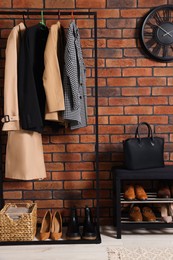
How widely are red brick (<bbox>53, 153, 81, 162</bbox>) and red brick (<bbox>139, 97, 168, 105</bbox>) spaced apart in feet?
2.37

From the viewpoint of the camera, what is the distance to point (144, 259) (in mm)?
2182

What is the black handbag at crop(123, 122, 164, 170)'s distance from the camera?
2.46m

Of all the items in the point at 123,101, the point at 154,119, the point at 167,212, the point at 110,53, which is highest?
the point at 110,53

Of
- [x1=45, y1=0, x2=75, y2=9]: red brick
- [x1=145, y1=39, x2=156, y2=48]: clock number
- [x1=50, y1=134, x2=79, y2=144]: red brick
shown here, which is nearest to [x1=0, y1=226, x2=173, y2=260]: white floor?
[x1=50, y1=134, x2=79, y2=144]: red brick

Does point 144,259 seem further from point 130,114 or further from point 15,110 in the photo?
point 15,110

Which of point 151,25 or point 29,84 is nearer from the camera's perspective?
point 29,84

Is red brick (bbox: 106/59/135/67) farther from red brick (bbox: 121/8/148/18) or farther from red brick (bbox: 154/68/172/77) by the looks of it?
red brick (bbox: 121/8/148/18)

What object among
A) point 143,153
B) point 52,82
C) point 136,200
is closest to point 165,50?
point 143,153

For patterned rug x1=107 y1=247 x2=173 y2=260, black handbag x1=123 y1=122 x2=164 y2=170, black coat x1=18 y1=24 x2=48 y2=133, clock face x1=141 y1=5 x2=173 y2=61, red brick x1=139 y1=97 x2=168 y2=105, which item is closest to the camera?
patterned rug x1=107 y1=247 x2=173 y2=260

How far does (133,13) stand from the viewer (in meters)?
2.71

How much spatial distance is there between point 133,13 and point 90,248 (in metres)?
1.93

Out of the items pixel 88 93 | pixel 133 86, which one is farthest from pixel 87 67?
pixel 133 86

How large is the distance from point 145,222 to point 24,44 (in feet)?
5.42

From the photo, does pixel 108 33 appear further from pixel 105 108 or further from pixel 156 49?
pixel 105 108
